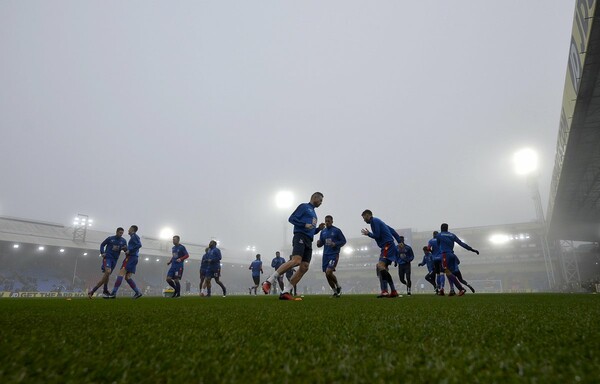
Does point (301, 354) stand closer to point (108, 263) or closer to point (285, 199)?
point (108, 263)

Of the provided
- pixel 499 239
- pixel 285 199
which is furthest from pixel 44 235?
pixel 499 239

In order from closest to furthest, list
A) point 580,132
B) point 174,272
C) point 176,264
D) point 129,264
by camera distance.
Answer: point 129,264 → point 174,272 → point 176,264 → point 580,132

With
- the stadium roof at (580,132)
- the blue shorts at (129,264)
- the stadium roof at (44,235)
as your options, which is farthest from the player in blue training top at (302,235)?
the stadium roof at (44,235)

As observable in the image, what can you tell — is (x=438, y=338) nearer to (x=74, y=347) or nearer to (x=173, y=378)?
(x=173, y=378)

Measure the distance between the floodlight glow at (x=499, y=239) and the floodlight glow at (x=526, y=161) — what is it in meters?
26.8

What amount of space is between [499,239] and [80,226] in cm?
6100

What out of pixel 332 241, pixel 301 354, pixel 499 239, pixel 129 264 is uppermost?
pixel 499 239

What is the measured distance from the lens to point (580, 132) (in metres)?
14.1

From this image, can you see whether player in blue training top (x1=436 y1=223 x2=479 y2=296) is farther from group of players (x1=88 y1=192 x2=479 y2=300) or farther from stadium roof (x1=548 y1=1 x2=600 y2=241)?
stadium roof (x1=548 y1=1 x2=600 y2=241)

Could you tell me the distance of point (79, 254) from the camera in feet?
125

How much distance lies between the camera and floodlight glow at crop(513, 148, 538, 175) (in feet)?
108

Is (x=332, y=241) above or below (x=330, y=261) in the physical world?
above

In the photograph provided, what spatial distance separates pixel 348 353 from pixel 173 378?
0.77 m

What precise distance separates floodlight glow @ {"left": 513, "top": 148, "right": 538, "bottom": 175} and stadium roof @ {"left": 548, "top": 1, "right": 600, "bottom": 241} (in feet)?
18.5
